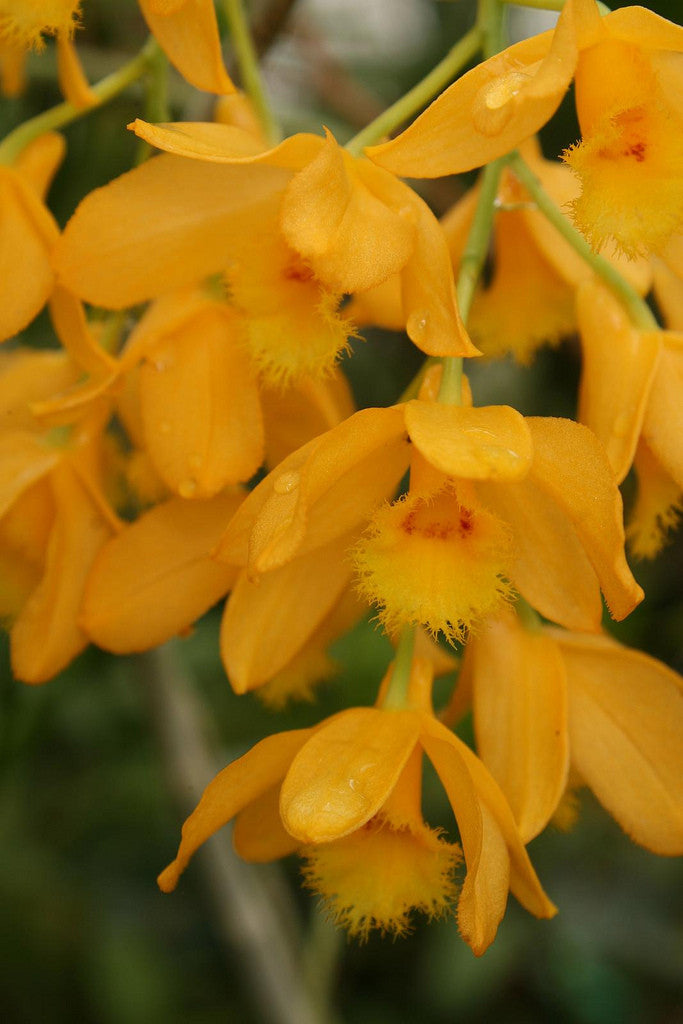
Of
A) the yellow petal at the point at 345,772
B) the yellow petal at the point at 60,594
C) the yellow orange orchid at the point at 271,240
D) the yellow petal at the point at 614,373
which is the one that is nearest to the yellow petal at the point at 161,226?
the yellow orange orchid at the point at 271,240

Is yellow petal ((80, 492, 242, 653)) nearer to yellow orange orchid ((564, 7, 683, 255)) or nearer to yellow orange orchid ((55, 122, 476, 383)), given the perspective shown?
yellow orange orchid ((55, 122, 476, 383))

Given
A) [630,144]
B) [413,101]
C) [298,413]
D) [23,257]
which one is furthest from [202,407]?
[630,144]

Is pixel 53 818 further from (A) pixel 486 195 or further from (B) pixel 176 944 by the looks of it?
(A) pixel 486 195

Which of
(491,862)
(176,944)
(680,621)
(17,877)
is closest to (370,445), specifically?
(491,862)

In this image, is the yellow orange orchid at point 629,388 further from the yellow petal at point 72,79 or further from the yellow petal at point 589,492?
the yellow petal at point 72,79

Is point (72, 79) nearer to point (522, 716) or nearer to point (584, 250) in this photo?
point (584, 250)

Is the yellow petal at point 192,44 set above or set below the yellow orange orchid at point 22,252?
above

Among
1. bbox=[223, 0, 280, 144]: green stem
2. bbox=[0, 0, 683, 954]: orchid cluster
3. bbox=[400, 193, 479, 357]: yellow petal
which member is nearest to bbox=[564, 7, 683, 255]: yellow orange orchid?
bbox=[0, 0, 683, 954]: orchid cluster
